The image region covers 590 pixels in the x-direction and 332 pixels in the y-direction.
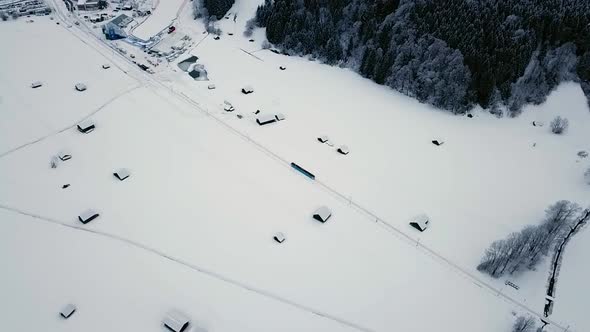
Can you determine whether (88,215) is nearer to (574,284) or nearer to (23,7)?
(574,284)

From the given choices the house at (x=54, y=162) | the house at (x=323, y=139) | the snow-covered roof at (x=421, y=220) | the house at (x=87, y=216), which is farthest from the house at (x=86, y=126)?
the snow-covered roof at (x=421, y=220)

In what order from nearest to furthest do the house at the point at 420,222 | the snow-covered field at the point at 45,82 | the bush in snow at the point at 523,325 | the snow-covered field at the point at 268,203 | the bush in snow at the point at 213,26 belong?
the bush in snow at the point at 523,325 < the snow-covered field at the point at 268,203 < the house at the point at 420,222 < the snow-covered field at the point at 45,82 < the bush in snow at the point at 213,26

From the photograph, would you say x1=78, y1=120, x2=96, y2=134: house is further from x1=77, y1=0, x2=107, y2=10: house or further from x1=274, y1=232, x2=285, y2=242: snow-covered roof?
x1=77, y1=0, x2=107, y2=10: house

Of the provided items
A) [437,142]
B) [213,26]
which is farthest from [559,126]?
[213,26]

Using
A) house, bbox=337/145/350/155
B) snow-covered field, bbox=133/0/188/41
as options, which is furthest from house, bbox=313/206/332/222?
snow-covered field, bbox=133/0/188/41

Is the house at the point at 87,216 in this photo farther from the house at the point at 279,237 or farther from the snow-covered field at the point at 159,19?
the snow-covered field at the point at 159,19

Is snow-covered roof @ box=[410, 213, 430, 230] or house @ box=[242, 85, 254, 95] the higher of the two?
house @ box=[242, 85, 254, 95]

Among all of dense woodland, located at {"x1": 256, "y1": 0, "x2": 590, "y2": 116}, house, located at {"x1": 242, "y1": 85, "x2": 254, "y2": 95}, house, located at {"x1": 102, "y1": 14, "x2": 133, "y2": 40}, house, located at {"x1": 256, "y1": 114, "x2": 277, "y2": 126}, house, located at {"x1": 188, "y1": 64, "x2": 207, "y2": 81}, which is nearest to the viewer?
house, located at {"x1": 256, "y1": 114, "x2": 277, "y2": 126}
